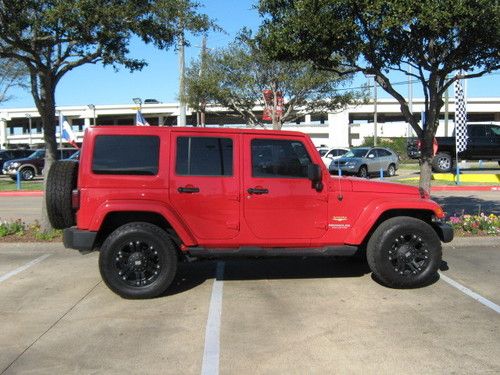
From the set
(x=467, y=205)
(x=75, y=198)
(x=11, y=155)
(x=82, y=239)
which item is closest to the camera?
(x=82, y=239)

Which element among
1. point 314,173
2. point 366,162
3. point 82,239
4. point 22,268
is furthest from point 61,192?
point 366,162

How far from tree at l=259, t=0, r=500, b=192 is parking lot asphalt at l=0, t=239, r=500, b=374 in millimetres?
3482

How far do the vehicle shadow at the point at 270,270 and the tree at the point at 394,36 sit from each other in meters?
3.29

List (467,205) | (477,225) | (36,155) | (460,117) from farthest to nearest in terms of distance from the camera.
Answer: (36,155) → (460,117) → (467,205) → (477,225)

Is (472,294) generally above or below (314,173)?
below

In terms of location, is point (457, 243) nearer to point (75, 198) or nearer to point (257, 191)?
point (257, 191)

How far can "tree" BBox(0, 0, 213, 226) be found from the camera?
7.62 metres

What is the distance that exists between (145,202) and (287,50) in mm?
4068

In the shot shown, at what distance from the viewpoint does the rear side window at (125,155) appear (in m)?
6.05

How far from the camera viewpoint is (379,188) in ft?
21.3

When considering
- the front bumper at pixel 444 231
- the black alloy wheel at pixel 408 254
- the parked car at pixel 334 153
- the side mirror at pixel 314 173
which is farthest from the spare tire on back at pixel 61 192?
the parked car at pixel 334 153

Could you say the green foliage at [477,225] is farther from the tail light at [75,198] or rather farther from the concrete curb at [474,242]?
the tail light at [75,198]

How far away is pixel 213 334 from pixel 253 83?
28.6 m

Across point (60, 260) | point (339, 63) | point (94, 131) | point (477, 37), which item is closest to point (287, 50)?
point (339, 63)
